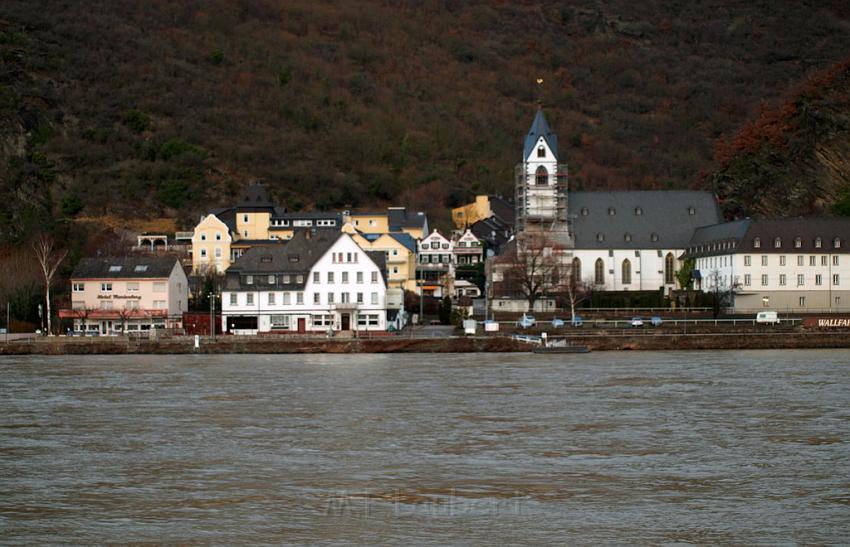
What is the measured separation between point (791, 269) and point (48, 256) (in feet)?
160

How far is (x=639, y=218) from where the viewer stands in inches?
3999

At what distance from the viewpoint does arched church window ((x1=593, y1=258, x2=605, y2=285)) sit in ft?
324

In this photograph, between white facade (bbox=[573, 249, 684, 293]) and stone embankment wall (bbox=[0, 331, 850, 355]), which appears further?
white facade (bbox=[573, 249, 684, 293])

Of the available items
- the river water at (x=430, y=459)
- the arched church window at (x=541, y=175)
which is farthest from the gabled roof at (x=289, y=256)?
the river water at (x=430, y=459)

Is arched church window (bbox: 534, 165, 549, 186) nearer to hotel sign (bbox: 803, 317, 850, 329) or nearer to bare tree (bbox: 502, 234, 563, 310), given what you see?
bare tree (bbox: 502, 234, 563, 310)

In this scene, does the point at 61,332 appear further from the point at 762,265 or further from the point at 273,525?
the point at 273,525

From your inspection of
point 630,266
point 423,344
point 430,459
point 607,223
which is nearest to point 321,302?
point 423,344

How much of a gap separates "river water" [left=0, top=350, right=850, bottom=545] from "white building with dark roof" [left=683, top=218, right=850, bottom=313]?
35.0 m

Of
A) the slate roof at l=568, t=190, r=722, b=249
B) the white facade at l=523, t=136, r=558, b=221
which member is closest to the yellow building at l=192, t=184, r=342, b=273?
the white facade at l=523, t=136, r=558, b=221

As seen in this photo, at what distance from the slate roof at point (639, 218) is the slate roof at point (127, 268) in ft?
101

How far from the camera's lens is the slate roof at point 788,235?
89062mm

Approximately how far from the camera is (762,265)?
292ft

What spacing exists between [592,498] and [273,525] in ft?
21.5

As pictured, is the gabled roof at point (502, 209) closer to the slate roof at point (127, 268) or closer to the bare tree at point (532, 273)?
the bare tree at point (532, 273)
